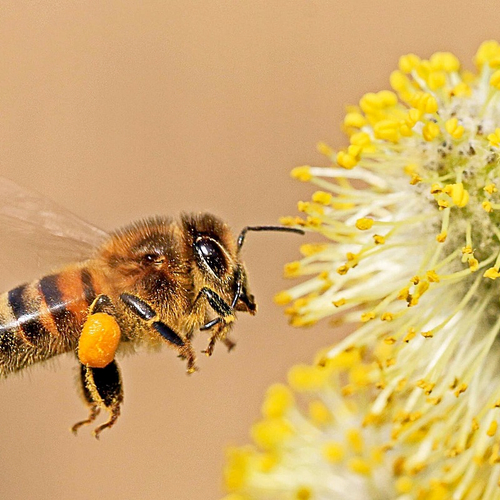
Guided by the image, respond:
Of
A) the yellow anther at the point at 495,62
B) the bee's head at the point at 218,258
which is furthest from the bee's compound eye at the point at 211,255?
the yellow anther at the point at 495,62

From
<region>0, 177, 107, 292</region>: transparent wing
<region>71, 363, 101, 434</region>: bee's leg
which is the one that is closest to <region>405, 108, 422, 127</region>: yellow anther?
<region>0, 177, 107, 292</region>: transparent wing

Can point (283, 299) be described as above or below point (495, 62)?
below

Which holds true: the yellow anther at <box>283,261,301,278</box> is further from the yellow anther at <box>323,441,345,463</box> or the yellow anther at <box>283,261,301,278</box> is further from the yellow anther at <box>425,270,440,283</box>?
the yellow anther at <box>323,441,345,463</box>

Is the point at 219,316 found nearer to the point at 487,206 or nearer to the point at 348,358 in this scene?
the point at 348,358

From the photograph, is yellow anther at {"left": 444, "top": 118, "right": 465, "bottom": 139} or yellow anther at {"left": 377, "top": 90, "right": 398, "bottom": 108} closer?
yellow anther at {"left": 444, "top": 118, "right": 465, "bottom": 139}

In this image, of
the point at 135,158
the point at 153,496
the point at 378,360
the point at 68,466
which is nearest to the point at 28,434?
the point at 68,466

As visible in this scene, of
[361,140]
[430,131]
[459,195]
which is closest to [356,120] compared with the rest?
[361,140]
